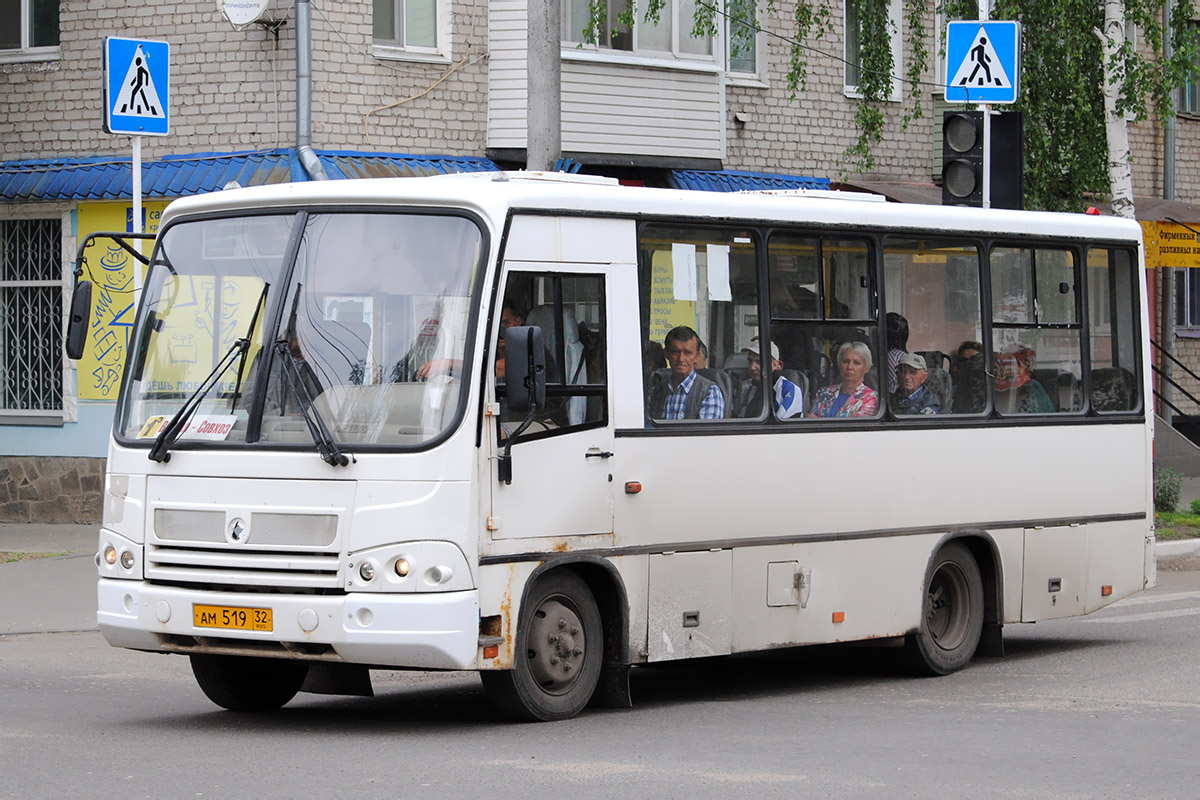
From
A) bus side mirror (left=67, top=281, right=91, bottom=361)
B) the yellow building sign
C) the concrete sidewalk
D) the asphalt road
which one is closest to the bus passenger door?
the asphalt road

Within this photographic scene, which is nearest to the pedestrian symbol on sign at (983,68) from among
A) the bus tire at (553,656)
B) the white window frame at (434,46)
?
the white window frame at (434,46)

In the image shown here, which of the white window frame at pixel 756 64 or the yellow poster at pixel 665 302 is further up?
the white window frame at pixel 756 64

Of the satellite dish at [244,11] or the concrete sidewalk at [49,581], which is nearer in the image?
the concrete sidewalk at [49,581]

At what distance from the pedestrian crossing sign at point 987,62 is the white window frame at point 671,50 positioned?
6.02 meters

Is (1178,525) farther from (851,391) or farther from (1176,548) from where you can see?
(851,391)

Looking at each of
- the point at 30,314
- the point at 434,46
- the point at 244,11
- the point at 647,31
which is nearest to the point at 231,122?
the point at 244,11

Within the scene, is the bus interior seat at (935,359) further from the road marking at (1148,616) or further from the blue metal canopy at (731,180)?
the blue metal canopy at (731,180)

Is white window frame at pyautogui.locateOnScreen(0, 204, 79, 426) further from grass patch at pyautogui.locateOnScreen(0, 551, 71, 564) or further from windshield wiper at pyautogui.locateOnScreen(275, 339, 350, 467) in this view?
windshield wiper at pyautogui.locateOnScreen(275, 339, 350, 467)

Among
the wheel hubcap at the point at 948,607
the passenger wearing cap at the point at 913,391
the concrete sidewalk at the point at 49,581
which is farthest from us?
the concrete sidewalk at the point at 49,581

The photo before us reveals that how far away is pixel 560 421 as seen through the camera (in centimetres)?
941

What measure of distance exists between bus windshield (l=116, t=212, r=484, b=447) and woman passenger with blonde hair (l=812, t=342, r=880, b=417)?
2617 millimetres

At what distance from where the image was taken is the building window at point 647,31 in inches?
877

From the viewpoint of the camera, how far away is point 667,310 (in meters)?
10.1

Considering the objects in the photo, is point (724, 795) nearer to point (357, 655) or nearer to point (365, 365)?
point (357, 655)
